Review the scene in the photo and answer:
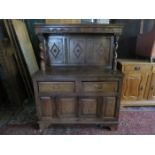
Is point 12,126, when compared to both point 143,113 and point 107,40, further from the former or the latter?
point 143,113

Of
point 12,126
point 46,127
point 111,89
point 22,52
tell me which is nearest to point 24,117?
point 12,126

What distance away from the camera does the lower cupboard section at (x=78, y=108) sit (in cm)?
178

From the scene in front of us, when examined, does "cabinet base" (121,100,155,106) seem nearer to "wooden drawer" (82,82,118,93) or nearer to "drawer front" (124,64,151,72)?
"drawer front" (124,64,151,72)

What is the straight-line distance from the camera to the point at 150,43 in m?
2.26

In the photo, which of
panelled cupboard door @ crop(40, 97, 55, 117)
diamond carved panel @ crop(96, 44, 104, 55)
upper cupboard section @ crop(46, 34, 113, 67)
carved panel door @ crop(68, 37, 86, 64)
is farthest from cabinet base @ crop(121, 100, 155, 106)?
panelled cupboard door @ crop(40, 97, 55, 117)

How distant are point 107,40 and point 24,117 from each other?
1742 mm

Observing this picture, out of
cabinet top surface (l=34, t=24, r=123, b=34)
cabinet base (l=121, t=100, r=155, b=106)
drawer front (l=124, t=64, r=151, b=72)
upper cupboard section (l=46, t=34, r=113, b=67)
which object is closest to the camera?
cabinet top surface (l=34, t=24, r=123, b=34)

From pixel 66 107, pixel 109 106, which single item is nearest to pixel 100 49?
pixel 109 106

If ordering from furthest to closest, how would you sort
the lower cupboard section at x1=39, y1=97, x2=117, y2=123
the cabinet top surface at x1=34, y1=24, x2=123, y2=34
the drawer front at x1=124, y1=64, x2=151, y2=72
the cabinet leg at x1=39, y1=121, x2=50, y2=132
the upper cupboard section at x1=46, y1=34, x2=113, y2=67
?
the drawer front at x1=124, y1=64, x2=151, y2=72 → the upper cupboard section at x1=46, y1=34, x2=113, y2=67 → the cabinet leg at x1=39, y1=121, x2=50, y2=132 → the lower cupboard section at x1=39, y1=97, x2=117, y2=123 → the cabinet top surface at x1=34, y1=24, x2=123, y2=34

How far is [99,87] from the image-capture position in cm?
172

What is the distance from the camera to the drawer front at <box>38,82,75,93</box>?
5.59 ft

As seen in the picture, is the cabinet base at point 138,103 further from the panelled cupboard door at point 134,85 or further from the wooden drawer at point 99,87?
the wooden drawer at point 99,87

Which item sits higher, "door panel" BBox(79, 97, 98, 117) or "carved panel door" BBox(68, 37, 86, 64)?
"carved panel door" BBox(68, 37, 86, 64)

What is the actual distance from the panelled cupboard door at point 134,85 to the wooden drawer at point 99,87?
2.24 ft
